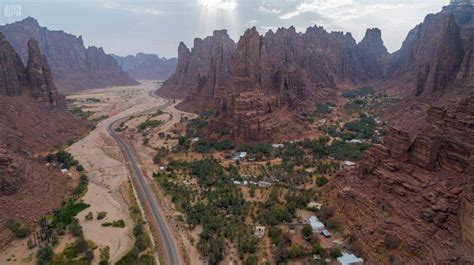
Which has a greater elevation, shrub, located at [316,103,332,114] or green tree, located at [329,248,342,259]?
shrub, located at [316,103,332,114]

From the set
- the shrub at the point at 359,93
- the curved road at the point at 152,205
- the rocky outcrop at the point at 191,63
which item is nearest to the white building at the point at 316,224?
the curved road at the point at 152,205

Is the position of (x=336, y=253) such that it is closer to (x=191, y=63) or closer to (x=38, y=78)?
(x=38, y=78)

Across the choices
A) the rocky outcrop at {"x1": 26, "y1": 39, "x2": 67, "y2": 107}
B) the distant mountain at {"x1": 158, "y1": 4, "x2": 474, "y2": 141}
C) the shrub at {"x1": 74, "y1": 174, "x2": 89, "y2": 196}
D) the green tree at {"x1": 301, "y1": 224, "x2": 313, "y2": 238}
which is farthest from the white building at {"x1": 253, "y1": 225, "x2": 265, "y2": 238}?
the rocky outcrop at {"x1": 26, "y1": 39, "x2": 67, "y2": 107}

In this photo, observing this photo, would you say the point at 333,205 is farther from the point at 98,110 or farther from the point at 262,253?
the point at 98,110


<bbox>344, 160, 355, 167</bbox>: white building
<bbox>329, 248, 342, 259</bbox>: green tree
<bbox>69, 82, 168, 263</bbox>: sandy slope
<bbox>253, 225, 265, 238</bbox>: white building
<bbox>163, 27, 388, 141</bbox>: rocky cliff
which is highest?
<bbox>163, 27, 388, 141</bbox>: rocky cliff

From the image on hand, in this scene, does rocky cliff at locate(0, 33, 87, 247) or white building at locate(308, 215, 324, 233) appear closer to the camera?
white building at locate(308, 215, 324, 233)

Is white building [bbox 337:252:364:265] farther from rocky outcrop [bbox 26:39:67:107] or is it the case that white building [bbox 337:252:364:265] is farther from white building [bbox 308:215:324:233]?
rocky outcrop [bbox 26:39:67:107]

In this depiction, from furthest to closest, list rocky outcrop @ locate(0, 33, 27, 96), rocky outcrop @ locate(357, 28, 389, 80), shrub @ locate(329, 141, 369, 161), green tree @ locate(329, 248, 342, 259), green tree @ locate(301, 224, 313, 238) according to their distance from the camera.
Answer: rocky outcrop @ locate(357, 28, 389, 80)
rocky outcrop @ locate(0, 33, 27, 96)
shrub @ locate(329, 141, 369, 161)
green tree @ locate(301, 224, 313, 238)
green tree @ locate(329, 248, 342, 259)

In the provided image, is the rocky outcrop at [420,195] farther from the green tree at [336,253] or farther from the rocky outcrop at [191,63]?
the rocky outcrop at [191,63]
